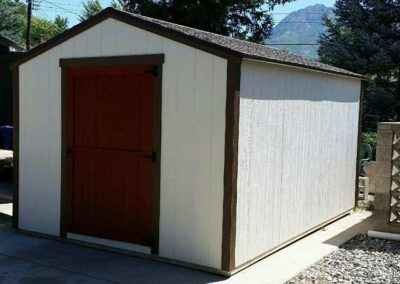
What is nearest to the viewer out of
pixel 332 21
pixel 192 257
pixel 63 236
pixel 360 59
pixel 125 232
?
pixel 192 257

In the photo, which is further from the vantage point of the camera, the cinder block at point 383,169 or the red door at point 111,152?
the cinder block at point 383,169

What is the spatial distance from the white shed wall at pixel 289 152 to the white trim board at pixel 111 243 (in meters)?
1.08

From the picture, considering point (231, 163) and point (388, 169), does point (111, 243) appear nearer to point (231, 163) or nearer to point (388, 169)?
point (231, 163)

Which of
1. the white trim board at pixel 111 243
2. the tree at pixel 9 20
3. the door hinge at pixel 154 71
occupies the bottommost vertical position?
the white trim board at pixel 111 243

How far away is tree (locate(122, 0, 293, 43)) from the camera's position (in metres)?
16.2

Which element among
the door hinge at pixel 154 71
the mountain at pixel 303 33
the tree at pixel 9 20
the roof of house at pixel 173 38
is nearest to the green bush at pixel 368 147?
the mountain at pixel 303 33

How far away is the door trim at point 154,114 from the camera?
5.62 meters

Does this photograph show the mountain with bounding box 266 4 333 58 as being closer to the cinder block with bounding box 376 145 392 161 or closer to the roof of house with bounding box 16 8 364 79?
the cinder block with bounding box 376 145 392 161

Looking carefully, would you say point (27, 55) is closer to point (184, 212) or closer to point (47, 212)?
point (47, 212)

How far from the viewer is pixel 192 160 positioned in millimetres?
5469

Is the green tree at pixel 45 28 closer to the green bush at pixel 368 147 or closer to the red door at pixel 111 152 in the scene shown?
the green bush at pixel 368 147

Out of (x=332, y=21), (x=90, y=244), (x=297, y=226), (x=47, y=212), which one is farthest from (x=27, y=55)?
(x=332, y=21)

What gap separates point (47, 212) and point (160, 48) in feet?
8.11

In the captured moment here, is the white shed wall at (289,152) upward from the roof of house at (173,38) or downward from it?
downward
